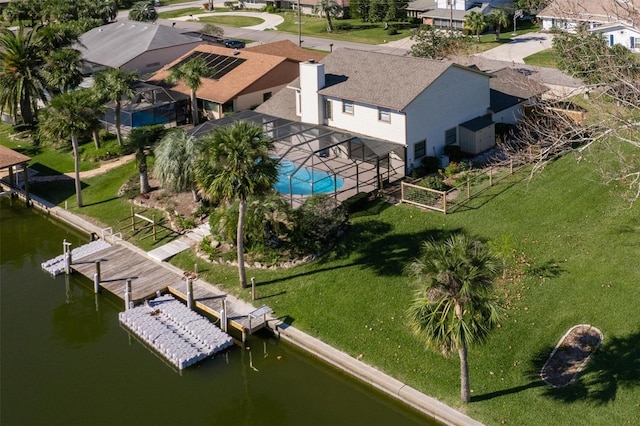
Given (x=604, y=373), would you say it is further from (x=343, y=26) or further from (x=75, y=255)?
(x=343, y=26)

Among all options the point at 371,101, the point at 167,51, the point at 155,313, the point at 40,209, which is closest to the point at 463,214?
the point at 371,101

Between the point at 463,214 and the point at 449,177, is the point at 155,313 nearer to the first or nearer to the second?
the point at 463,214

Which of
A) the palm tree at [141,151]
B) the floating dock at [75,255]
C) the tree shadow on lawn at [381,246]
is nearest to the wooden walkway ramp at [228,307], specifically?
the tree shadow on lawn at [381,246]

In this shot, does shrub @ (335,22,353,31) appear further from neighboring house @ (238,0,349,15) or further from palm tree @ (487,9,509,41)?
palm tree @ (487,9,509,41)

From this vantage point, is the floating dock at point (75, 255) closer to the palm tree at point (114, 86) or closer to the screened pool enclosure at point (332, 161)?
the screened pool enclosure at point (332, 161)

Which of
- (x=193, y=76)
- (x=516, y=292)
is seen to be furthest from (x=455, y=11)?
(x=516, y=292)

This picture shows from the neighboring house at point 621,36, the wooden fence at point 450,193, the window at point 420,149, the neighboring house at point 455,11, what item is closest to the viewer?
the wooden fence at point 450,193

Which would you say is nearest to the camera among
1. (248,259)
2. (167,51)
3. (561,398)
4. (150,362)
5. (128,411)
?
(561,398)

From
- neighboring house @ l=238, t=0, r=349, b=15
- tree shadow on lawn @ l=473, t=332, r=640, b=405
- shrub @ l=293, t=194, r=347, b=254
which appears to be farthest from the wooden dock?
neighboring house @ l=238, t=0, r=349, b=15
